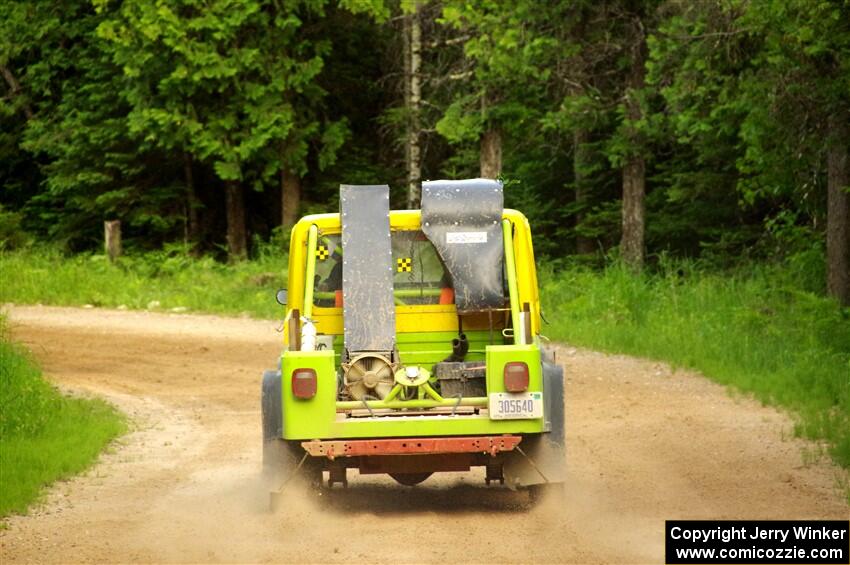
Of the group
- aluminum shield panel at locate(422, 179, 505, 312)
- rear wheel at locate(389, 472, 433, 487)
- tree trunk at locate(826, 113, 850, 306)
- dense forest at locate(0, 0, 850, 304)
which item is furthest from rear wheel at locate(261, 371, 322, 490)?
tree trunk at locate(826, 113, 850, 306)

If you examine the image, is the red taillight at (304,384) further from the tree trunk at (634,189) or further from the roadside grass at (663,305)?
the tree trunk at (634,189)

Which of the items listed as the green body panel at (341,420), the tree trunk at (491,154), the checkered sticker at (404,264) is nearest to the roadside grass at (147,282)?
the tree trunk at (491,154)

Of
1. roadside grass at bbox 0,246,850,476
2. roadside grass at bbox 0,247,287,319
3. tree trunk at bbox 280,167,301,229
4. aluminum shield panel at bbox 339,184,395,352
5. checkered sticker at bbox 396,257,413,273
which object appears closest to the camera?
aluminum shield panel at bbox 339,184,395,352

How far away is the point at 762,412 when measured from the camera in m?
15.0

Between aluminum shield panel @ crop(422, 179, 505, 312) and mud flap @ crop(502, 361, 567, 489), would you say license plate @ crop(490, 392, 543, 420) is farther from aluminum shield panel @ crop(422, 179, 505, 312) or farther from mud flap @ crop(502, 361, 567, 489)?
aluminum shield panel @ crop(422, 179, 505, 312)

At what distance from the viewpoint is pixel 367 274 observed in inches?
420

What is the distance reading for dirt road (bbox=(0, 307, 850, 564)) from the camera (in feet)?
29.8

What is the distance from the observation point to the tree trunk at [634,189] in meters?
26.2

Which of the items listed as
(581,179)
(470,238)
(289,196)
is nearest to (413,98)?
(289,196)

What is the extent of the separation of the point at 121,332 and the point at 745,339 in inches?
372

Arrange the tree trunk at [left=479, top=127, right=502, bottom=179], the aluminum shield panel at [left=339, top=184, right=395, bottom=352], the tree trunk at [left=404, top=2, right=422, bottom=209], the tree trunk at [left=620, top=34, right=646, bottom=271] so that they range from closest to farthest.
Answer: the aluminum shield panel at [left=339, top=184, right=395, bottom=352] < the tree trunk at [left=620, top=34, right=646, bottom=271] < the tree trunk at [left=479, top=127, right=502, bottom=179] < the tree trunk at [left=404, top=2, right=422, bottom=209]

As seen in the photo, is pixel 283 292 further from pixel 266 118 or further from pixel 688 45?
pixel 266 118

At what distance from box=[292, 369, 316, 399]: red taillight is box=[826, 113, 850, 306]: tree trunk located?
11686mm

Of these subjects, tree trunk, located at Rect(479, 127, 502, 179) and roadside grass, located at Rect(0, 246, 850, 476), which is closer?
roadside grass, located at Rect(0, 246, 850, 476)
